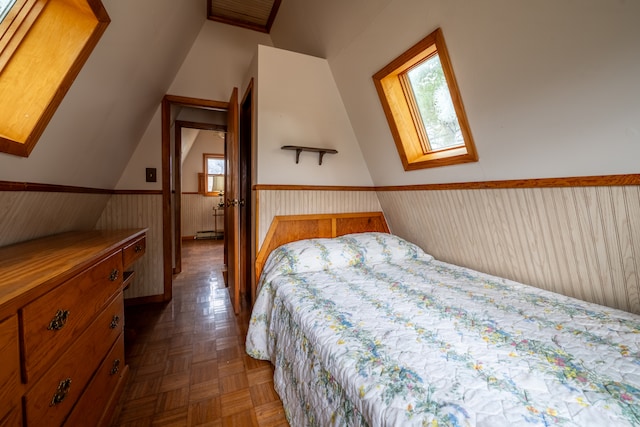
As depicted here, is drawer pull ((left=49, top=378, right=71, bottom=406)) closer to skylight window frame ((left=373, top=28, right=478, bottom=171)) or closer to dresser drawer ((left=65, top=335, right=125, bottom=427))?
dresser drawer ((left=65, top=335, right=125, bottom=427))

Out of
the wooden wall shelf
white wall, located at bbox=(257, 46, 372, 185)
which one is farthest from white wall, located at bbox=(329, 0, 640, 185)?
the wooden wall shelf

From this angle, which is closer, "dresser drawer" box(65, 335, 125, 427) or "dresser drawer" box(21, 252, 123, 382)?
"dresser drawer" box(21, 252, 123, 382)

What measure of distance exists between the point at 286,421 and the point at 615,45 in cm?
206

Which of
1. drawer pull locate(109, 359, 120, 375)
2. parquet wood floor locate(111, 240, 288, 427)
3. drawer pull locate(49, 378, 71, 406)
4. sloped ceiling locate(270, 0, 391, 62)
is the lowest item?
parquet wood floor locate(111, 240, 288, 427)

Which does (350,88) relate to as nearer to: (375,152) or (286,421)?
(375,152)

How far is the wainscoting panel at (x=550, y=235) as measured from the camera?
118cm

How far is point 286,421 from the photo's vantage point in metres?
1.25

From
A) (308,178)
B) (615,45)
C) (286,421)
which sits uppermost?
(615,45)

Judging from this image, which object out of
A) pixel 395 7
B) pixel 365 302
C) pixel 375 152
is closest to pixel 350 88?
pixel 375 152

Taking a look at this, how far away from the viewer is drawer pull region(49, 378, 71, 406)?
0.78 m

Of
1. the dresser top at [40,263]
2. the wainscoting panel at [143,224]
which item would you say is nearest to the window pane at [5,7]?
the dresser top at [40,263]

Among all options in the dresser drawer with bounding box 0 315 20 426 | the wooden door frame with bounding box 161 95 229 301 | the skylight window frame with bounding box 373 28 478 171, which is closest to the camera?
the dresser drawer with bounding box 0 315 20 426

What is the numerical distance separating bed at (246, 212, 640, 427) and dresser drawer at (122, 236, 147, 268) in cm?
79

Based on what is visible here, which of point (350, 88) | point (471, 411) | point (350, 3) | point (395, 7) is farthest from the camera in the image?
point (350, 88)
